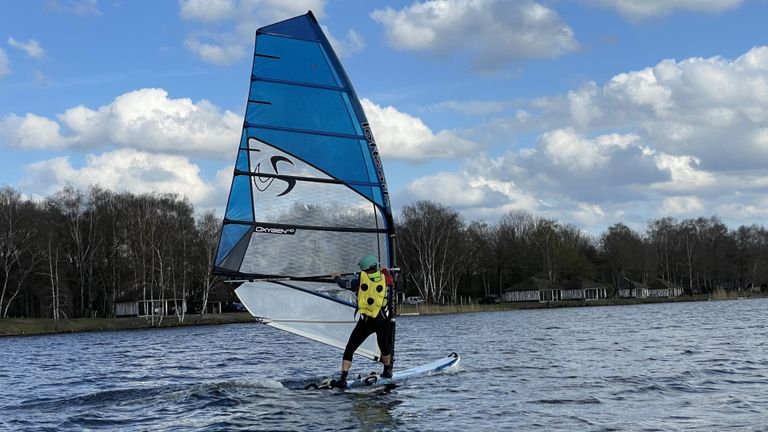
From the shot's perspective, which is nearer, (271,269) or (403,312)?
(271,269)

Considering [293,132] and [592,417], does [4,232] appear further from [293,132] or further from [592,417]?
[592,417]

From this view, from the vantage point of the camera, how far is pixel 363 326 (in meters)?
13.0

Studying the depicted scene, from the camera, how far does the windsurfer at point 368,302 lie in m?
12.8

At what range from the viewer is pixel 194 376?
665 inches

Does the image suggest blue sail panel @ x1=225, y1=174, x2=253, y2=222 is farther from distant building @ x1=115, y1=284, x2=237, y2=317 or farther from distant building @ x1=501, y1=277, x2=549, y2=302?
distant building @ x1=501, y1=277, x2=549, y2=302

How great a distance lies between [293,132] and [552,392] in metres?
5.83

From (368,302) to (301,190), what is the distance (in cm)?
214

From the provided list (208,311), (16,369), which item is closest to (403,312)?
(208,311)

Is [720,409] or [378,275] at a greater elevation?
[378,275]

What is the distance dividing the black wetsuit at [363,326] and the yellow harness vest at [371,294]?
0.30 feet

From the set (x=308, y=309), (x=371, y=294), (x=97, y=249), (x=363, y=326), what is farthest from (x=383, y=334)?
(x=97, y=249)

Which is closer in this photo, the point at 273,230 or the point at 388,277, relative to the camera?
the point at 388,277

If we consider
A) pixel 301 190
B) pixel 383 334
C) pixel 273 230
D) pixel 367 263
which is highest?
pixel 301 190

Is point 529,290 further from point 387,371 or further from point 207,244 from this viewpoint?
point 387,371
